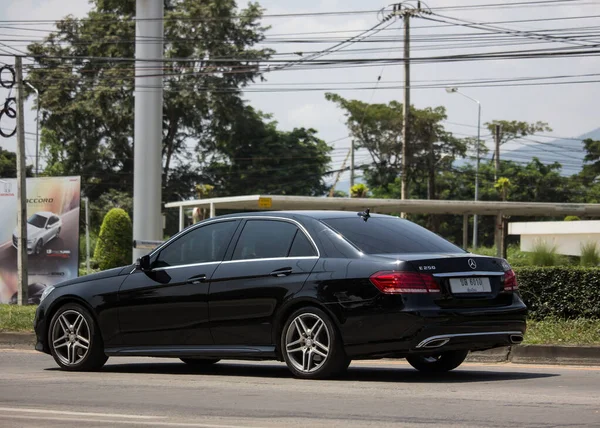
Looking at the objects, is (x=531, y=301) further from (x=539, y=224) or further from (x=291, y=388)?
(x=539, y=224)

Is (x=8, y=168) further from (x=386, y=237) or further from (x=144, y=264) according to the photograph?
(x=386, y=237)

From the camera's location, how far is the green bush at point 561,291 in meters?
15.3

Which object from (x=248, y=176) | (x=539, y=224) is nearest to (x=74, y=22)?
(x=248, y=176)

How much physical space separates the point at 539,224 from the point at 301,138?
31.7 meters

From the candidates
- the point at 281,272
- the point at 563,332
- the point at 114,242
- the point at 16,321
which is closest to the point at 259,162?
the point at 114,242

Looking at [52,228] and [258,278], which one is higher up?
[258,278]

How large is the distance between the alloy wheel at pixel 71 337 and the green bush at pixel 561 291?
7.04 metres

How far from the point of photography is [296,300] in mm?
9453

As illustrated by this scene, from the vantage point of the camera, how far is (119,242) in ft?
117

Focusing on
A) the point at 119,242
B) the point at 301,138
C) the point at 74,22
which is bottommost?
the point at 119,242

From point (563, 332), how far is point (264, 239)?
4866 mm

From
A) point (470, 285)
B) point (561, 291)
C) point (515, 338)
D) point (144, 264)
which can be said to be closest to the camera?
point (470, 285)

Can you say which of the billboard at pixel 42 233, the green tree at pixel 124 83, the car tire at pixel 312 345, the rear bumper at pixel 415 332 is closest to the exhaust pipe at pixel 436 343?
the rear bumper at pixel 415 332

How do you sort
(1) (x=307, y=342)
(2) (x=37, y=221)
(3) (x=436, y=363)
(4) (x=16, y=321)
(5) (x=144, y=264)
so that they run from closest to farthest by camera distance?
(1) (x=307, y=342)
(3) (x=436, y=363)
(5) (x=144, y=264)
(4) (x=16, y=321)
(2) (x=37, y=221)
